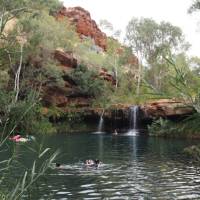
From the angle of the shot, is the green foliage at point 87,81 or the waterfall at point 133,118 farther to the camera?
the green foliage at point 87,81

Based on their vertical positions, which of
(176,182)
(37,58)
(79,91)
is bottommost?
(176,182)

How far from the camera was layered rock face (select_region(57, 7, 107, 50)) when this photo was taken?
87.6 metres

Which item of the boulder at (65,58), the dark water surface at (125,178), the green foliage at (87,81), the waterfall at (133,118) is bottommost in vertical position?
the dark water surface at (125,178)

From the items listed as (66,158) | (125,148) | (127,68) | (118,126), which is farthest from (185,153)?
(127,68)

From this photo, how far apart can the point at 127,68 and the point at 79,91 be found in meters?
16.5

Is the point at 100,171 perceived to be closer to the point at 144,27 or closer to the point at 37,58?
the point at 37,58

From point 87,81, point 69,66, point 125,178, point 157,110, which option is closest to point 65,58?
point 69,66

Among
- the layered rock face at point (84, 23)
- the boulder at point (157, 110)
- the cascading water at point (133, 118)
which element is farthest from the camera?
the layered rock face at point (84, 23)

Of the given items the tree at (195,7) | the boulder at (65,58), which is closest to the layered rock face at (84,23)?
the boulder at (65,58)

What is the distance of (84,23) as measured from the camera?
88.6 metres

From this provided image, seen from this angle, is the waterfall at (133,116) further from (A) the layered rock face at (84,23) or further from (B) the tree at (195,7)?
(A) the layered rock face at (84,23)

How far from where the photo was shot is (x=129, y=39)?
241ft

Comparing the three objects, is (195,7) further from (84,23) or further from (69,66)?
(84,23)

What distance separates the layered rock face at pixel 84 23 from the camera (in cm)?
8762
